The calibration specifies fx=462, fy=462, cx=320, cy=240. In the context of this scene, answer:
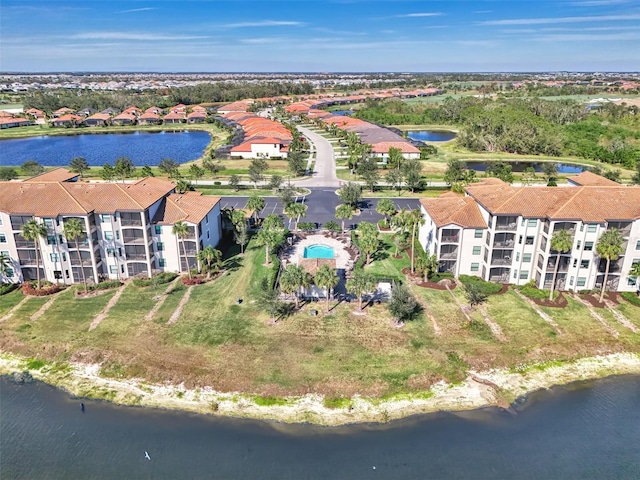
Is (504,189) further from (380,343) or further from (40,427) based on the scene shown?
(40,427)

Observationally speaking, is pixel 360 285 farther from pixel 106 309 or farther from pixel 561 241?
pixel 106 309

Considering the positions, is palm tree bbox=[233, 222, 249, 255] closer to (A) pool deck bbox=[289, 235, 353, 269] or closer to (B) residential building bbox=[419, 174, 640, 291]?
(A) pool deck bbox=[289, 235, 353, 269]

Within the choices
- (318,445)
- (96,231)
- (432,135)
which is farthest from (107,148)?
(318,445)

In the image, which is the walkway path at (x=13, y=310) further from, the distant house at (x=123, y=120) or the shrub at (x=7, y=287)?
the distant house at (x=123, y=120)

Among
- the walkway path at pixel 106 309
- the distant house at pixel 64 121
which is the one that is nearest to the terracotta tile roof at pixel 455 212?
the walkway path at pixel 106 309

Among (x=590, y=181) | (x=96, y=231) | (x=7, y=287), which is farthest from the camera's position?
(x=590, y=181)

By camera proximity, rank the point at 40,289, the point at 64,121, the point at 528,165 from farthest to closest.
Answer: the point at 64,121 → the point at 528,165 → the point at 40,289

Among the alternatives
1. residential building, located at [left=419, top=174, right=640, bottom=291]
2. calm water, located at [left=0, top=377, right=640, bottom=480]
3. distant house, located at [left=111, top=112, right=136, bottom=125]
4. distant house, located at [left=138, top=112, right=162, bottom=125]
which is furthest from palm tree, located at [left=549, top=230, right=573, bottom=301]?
distant house, located at [left=111, top=112, right=136, bottom=125]
